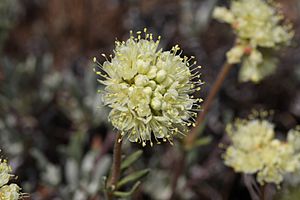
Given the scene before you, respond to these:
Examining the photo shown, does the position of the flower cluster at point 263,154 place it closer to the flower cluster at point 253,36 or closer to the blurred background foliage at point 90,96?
the blurred background foliage at point 90,96

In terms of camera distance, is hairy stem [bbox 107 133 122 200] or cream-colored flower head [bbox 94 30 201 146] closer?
cream-colored flower head [bbox 94 30 201 146]

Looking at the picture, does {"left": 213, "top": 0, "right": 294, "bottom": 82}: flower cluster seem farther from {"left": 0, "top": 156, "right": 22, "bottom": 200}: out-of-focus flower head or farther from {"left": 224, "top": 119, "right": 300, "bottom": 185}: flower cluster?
{"left": 0, "top": 156, "right": 22, "bottom": 200}: out-of-focus flower head

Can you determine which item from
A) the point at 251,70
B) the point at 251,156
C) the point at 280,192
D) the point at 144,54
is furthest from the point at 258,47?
the point at 144,54

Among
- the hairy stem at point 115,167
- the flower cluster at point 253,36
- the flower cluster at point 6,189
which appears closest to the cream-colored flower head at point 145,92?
the hairy stem at point 115,167

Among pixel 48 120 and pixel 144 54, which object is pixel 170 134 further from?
pixel 48 120

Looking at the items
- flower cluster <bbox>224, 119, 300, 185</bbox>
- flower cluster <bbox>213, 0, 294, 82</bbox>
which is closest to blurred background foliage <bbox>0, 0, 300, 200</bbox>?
flower cluster <bbox>224, 119, 300, 185</bbox>
